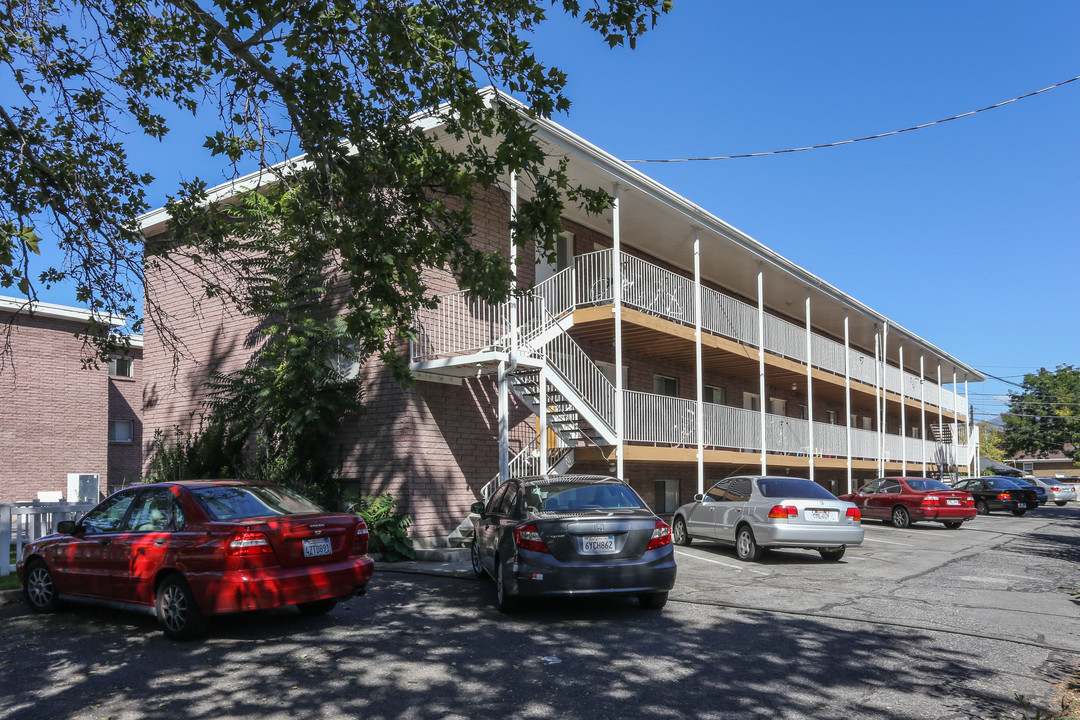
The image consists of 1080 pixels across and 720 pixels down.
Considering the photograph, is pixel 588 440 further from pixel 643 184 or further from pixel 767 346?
pixel 767 346

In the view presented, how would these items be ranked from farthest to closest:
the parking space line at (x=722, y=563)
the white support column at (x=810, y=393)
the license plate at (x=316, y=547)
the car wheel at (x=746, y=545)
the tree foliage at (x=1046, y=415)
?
the tree foliage at (x=1046, y=415), the white support column at (x=810, y=393), the car wheel at (x=746, y=545), the parking space line at (x=722, y=563), the license plate at (x=316, y=547)

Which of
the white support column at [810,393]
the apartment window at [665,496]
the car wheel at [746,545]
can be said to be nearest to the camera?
the car wheel at [746,545]

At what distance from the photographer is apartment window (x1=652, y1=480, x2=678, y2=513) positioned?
70.1ft

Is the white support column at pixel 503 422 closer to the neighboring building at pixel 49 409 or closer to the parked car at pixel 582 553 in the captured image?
the parked car at pixel 582 553

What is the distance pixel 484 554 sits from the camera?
32.4 ft

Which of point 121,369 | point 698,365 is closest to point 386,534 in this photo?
point 698,365

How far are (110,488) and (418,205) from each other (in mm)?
21096

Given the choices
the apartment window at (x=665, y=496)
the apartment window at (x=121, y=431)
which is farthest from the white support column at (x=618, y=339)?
the apartment window at (x=121, y=431)

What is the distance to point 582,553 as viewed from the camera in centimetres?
802

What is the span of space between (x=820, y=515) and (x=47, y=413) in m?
22.8

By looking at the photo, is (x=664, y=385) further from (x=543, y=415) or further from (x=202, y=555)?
(x=202, y=555)

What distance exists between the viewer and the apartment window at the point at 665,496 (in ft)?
70.1

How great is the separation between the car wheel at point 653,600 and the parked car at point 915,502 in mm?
14172

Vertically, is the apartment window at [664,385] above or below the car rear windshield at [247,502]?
above
